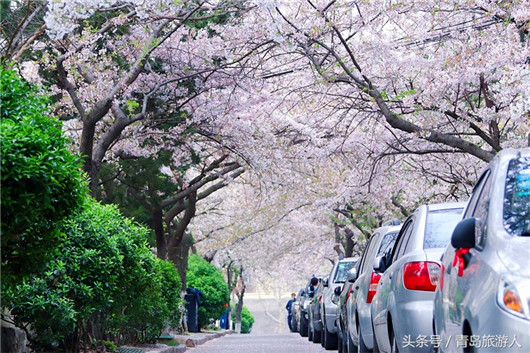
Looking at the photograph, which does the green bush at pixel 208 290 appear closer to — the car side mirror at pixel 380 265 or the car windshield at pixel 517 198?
the car side mirror at pixel 380 265

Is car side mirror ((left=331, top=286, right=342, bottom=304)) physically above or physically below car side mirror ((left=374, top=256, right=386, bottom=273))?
above

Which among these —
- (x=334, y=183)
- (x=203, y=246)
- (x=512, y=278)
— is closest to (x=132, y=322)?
(x=512, y=278)

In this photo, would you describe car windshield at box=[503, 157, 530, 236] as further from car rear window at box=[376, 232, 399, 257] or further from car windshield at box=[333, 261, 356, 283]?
car windshield at box=[333, 261, 356, 283]

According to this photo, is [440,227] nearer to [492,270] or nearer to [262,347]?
[492,270]

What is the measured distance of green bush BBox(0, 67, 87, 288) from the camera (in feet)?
22.1

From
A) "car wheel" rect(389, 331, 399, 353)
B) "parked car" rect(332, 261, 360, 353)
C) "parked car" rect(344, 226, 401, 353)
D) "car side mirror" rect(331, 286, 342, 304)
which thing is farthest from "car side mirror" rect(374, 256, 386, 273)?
"car side mirror" rect(331, 286, 342, 304)

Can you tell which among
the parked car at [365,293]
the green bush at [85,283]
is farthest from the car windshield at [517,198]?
the green bush at [85,283]

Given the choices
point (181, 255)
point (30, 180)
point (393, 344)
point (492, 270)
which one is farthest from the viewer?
point (181, 255)

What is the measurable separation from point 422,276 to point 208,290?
2871cm

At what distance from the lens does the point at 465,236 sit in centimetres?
537

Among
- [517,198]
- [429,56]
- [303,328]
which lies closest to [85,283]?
[517,198]

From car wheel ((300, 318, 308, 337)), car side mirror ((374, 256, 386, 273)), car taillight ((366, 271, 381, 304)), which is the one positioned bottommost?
car taillight ((366, 271, 381, 304))

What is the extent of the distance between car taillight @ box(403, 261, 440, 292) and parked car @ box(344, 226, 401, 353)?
1907 mm

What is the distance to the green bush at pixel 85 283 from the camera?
11.2 m
